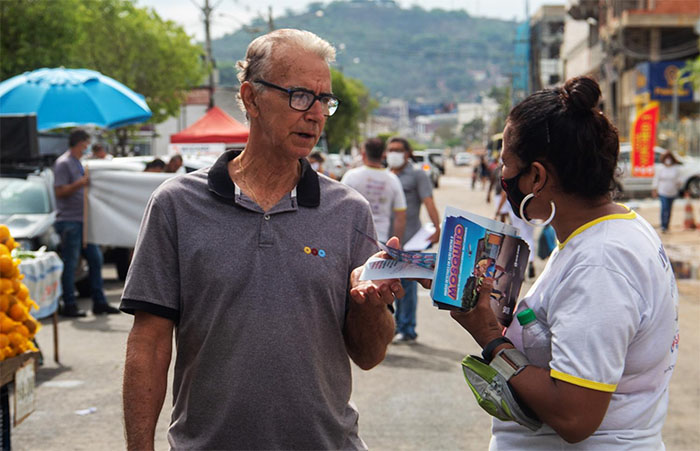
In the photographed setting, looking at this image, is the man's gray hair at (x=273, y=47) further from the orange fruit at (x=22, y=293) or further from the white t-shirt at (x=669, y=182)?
the white t-shirt at (x=669, y=182)

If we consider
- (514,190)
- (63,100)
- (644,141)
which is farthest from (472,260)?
(644,141)

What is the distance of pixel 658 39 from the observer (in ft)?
164

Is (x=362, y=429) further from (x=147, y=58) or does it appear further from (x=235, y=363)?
(x=147, y=58)

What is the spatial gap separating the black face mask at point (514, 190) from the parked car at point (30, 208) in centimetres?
925

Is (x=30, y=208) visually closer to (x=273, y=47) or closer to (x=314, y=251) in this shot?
(x=273, y=47)

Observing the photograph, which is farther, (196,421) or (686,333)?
(686,333)

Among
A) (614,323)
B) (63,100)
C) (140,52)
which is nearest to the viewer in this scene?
(614,323)

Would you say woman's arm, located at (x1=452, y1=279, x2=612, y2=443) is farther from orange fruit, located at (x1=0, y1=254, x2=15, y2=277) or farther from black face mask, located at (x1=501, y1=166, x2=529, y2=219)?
orange fruit, located at (x1=0, y1=254, x2=15, y2=277)

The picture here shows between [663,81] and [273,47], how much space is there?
47.2m

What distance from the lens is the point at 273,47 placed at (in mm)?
2941

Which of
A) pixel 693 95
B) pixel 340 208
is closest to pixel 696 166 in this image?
pixel 693 95

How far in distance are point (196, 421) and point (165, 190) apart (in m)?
0.69

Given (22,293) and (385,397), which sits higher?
(22,293)

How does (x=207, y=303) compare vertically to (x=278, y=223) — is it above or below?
below
